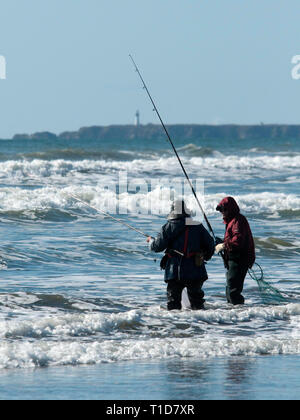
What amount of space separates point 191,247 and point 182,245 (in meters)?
0.09

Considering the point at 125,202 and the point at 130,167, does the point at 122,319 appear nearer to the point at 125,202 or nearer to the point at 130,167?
the point at 125,202

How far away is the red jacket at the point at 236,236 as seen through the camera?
940 centimetres

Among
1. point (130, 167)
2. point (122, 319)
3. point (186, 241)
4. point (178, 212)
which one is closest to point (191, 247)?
point (186, 241)

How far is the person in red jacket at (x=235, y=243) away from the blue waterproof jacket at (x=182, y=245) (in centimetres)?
31

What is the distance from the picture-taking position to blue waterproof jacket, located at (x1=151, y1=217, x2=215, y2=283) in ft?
29.7

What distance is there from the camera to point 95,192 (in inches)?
1015

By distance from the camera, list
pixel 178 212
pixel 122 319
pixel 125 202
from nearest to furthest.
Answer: pixel 178 212
pixel 122 319
pixel 125 202

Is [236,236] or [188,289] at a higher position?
[236,236]

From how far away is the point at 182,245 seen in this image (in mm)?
9047

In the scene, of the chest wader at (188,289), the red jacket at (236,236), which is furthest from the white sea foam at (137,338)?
the red jacket at (236,236)

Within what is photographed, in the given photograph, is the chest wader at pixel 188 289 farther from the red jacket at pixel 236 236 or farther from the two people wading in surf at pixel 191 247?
the red jacket at pixel 236 236

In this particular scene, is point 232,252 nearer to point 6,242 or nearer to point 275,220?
point 6,242
